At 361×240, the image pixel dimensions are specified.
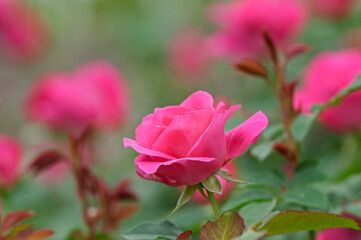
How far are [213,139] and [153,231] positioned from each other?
95 millimetres

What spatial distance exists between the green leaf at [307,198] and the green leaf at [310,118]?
0.05 metres

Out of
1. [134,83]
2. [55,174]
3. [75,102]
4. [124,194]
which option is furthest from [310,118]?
→ [134,83]

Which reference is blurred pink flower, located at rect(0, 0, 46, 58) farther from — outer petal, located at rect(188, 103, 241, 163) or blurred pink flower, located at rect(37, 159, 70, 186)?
outer petal, located at rect(188, 103, 241, 163)

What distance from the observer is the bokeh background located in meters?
0.99

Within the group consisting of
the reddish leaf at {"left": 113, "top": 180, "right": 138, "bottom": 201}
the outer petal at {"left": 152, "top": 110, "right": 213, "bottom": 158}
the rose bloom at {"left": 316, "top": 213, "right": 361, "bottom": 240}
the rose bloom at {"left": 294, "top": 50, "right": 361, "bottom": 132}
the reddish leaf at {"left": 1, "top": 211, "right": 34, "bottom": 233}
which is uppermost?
the rose bloom at {"left": 294, "top": 50, "right": 361, "bottom": 132}

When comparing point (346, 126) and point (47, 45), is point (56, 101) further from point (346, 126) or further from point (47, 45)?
point (47, 45)

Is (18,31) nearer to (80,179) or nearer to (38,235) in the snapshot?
(80,179)

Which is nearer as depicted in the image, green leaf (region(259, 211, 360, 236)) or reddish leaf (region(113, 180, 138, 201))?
green leaf (region(259, 211, 360, 236))

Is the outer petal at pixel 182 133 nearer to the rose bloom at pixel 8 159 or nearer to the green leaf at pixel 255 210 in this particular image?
the green leaf at pixel 255 210

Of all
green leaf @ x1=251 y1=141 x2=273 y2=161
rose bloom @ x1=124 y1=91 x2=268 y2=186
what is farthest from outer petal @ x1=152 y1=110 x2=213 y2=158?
green leaf @ x1=251 y1=141 x2=273 y2=161

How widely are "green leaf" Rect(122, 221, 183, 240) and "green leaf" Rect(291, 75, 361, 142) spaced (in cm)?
16

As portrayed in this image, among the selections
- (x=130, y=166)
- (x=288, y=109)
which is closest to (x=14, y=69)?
(x=130, y=166)

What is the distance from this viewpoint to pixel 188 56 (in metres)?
2.27

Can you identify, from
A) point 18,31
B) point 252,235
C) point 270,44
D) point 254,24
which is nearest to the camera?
point 252,235
